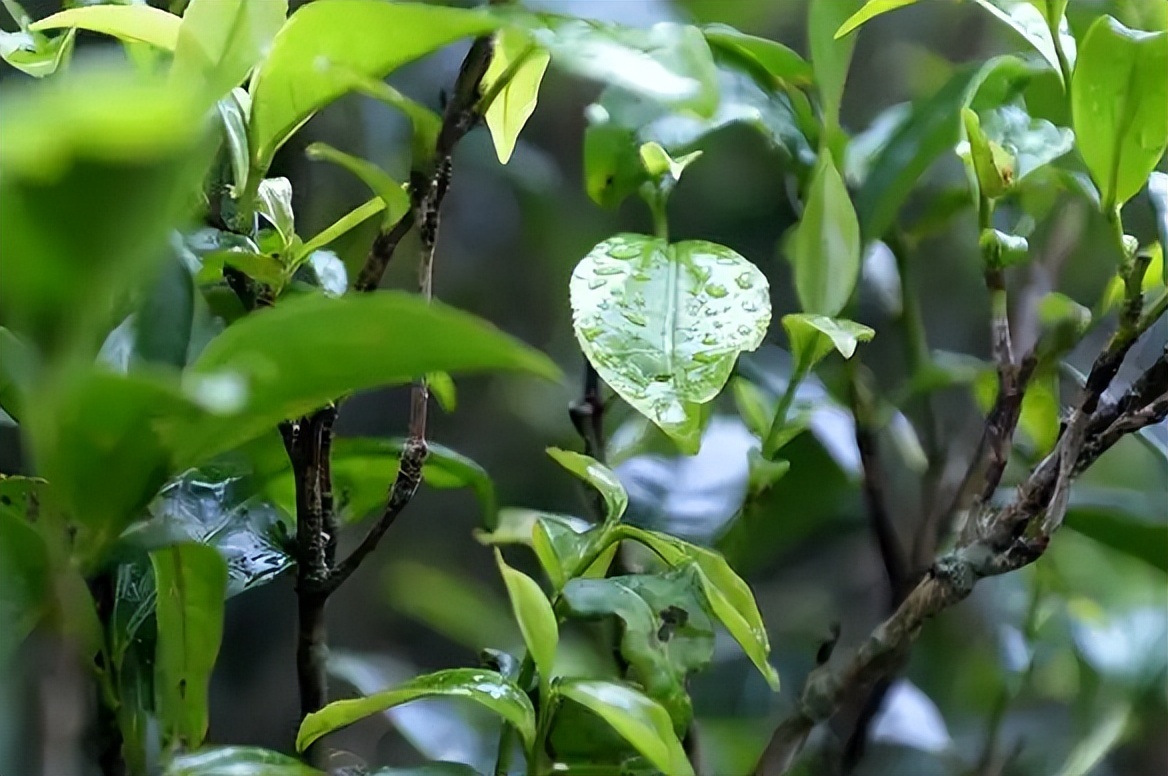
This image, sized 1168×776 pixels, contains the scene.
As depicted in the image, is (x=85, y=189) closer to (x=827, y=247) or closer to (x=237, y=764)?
(x=237, y=764)

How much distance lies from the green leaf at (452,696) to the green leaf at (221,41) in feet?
0.61

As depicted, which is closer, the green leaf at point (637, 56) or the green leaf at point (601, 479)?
the green leaf at point (637, 56)

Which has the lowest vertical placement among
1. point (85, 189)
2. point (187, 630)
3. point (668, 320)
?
point (187, 630)

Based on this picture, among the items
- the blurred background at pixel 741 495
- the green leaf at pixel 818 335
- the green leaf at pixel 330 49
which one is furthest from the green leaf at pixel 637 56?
the blurred background at pixel 741 495

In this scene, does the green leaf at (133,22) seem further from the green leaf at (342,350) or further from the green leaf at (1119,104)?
the green leaf at (1119,104)

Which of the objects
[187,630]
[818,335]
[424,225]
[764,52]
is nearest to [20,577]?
[187,630]

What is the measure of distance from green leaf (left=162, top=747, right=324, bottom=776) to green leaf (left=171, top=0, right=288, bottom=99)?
197 mm

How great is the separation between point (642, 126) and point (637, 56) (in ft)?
0.71

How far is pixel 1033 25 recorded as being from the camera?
0.42 meters

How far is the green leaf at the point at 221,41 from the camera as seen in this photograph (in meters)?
0.29

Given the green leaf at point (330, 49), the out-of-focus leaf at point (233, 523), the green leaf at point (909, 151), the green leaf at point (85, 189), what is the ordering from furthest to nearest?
1. the green leaf at point (909, 151)
2. the out-of-focus leaf at point (233, 523)
3. the green leaf at point (330, 49)
4. the green leaf at point (85, 189)

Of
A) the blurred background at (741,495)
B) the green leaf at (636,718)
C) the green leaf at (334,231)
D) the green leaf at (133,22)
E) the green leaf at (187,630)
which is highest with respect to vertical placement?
the green leaf at (133,22)

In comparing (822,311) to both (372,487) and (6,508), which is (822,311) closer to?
(372,487)

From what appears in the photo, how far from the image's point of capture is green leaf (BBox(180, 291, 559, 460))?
8.9 inches
